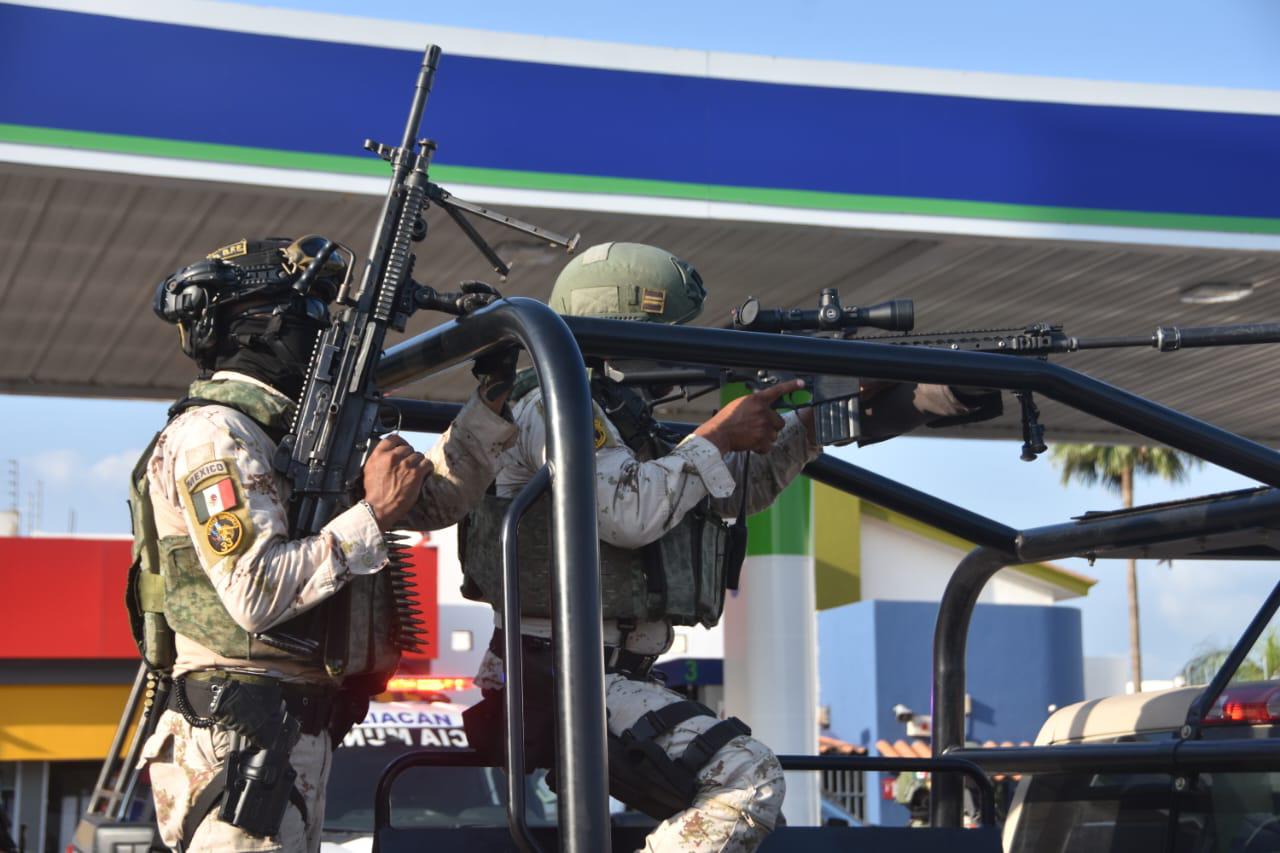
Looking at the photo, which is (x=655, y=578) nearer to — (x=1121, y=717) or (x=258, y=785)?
(x=258, y=785)

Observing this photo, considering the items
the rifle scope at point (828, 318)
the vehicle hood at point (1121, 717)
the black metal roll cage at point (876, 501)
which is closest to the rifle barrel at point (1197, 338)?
the black metal roll cage at point (876, 501)

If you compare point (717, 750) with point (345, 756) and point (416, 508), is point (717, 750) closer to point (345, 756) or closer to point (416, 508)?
point (416, 508)

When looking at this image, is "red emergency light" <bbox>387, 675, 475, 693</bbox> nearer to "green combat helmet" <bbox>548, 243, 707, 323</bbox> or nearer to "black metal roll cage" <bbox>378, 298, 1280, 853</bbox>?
"black metal roll cage" <bbox>378, 298, 1280, 853</bbox>

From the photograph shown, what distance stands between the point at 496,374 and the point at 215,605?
0.68 metres

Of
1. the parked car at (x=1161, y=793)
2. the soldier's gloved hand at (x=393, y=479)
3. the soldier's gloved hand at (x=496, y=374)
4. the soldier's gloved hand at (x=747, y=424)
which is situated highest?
the soldier's gloved hand at (x=496, y=374)

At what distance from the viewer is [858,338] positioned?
297cm

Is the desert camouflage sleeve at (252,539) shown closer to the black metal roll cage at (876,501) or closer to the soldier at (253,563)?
the soldier at (253,563)

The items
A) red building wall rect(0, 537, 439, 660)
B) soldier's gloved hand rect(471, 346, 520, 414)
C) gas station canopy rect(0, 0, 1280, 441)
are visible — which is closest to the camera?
soldier's gloved hand rect(471, 346, 520, 414)

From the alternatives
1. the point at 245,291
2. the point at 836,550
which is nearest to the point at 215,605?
the point at 245,291

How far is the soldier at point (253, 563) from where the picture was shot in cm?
285

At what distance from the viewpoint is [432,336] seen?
2.85m

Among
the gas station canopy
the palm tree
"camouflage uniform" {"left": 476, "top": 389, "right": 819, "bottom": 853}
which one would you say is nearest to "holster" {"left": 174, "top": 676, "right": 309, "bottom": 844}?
"camouflage uniform" {"left": 476, "top": 389, "right": 819, "bottom": 853}

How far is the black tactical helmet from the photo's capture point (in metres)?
3.17

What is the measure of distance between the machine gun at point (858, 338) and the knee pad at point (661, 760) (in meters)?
0.55
